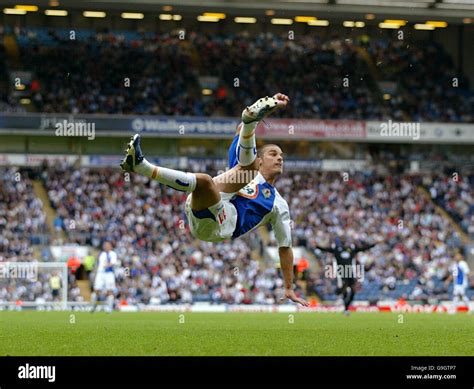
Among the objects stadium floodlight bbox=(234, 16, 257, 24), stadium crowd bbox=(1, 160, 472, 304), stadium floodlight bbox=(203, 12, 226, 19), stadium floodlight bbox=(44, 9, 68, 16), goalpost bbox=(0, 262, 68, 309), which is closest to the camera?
goalpost bbox=(0, 262, 68, 309)

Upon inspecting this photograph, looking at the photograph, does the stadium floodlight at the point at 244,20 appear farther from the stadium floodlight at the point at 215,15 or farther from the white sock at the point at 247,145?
the white sock at the point at 247,145

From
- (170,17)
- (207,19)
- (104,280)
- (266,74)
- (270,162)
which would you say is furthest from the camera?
(266,74)

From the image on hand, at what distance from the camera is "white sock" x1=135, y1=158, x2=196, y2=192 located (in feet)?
35.7

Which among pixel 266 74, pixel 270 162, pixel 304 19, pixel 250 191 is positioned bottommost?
pixel 250 191

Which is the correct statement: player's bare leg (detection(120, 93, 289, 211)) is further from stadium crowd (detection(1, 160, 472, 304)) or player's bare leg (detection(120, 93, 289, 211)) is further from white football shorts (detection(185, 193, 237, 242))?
stadium crowd (detection(1, 160, 472, 304))

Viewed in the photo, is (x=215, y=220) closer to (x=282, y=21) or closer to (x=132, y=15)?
(x=282, y=21)

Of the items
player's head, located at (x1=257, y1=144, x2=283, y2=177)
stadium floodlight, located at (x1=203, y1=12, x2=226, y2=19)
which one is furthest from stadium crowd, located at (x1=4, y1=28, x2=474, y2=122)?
player's head, located at (x1=257, y1=144, x2=283, y2=177)

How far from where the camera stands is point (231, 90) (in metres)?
45.6

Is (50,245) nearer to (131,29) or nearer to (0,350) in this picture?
(131,29)

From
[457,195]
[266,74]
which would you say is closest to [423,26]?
[266,74]

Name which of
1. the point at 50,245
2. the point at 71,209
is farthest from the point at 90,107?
the point at 50,245

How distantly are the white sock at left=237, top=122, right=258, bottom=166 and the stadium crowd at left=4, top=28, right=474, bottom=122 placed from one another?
32.7 meters

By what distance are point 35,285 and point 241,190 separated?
21601 millimetres

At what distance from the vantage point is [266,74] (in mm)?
45500
